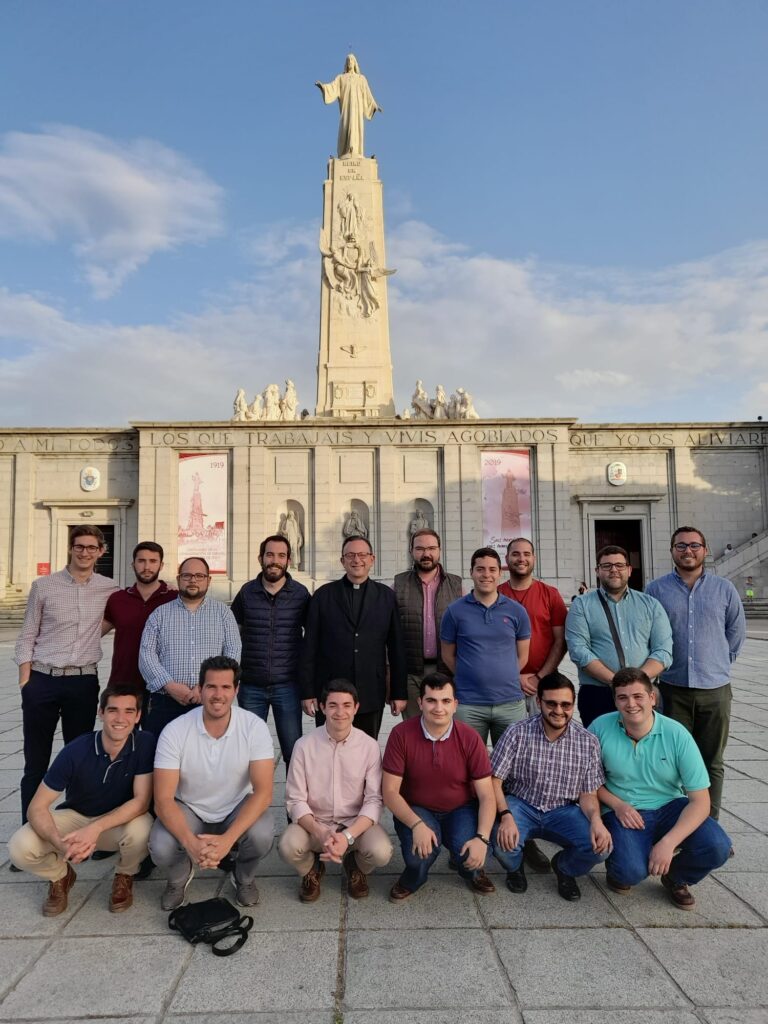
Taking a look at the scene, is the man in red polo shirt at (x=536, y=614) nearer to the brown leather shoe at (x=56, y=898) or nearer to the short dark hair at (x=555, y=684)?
the short dark hair at (x=555, y=684)

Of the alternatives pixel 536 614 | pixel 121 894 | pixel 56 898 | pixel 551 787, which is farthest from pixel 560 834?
pixel 56 898

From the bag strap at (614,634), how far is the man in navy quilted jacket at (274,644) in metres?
2.13

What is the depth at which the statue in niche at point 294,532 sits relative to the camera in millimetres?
23094

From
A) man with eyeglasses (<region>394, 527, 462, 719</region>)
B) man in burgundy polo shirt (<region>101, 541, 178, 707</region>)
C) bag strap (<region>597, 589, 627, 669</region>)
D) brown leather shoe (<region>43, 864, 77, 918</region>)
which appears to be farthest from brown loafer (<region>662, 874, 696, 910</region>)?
man in burgundy polo shirt (<region>101, 541, 178, 707</region>)

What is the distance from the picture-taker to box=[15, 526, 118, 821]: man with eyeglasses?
15.4ft

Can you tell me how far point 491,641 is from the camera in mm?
4762

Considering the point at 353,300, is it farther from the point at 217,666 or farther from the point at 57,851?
the point at 57,851

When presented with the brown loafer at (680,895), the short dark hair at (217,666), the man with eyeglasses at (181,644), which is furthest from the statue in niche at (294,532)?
the brown loafer at (680,895)

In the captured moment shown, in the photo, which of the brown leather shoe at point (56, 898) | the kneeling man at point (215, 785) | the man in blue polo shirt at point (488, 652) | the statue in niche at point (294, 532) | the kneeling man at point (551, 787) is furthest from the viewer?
the statue in niche at point (294, 532)

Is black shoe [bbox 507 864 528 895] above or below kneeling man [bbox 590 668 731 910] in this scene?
below

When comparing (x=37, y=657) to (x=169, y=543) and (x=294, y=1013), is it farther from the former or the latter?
(x=169, y=543)

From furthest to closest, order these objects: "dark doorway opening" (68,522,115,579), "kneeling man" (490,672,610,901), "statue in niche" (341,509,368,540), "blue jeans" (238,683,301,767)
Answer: "dark doorway opening" (68,522,115,579) < "statue in niche" (341,509,368,540) < "blue jeans" (238,683,301,767) < "kneeling man" (490,672,610,901)

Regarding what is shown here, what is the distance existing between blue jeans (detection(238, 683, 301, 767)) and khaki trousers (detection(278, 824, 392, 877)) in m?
1.18

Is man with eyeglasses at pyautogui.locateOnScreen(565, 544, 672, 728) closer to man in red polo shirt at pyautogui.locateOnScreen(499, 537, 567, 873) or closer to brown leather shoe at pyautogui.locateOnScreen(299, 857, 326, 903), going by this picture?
man in red polo shirt at pyautogui.locateOnScreen(499, 537, 567, 873)
